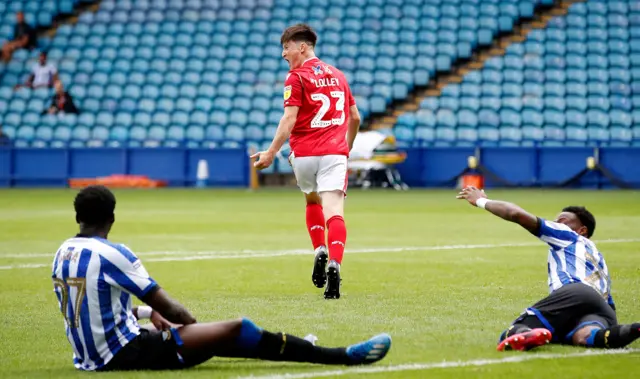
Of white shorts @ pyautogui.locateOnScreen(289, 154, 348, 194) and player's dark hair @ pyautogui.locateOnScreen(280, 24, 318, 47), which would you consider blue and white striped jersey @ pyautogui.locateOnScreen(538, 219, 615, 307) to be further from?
player's dark hair @ pyautogui.locateOnScreen(280, 24, 318, 47)

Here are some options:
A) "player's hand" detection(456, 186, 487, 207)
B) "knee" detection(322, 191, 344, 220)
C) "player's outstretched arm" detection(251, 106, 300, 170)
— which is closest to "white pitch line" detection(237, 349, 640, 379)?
"player's hand" detection(456, 186, 487, 207)

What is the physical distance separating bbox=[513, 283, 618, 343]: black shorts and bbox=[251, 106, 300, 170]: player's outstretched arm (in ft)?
9.46

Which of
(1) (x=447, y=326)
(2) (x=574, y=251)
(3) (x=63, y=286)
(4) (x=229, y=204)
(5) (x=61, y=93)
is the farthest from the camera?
(5) (x=61, y=93)

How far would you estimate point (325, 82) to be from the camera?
933cm

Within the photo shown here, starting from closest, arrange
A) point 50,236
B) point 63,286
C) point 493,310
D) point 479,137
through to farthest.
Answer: point 63,286, point 493,310, point 50,236, point 479,137

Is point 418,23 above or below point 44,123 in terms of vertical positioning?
above

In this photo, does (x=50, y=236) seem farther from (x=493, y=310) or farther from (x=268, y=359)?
(x=268, y=359)

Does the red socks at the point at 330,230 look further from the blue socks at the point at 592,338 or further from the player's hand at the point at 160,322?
the player's hand at the point at 160,322

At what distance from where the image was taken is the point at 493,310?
26.1ft

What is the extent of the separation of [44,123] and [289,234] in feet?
68.8

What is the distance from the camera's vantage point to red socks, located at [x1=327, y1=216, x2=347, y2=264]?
8.88 metres

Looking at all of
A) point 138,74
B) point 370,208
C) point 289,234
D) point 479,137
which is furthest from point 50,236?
point 138,74

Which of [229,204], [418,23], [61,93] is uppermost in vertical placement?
[418,23]

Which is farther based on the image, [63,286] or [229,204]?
[229,204]
